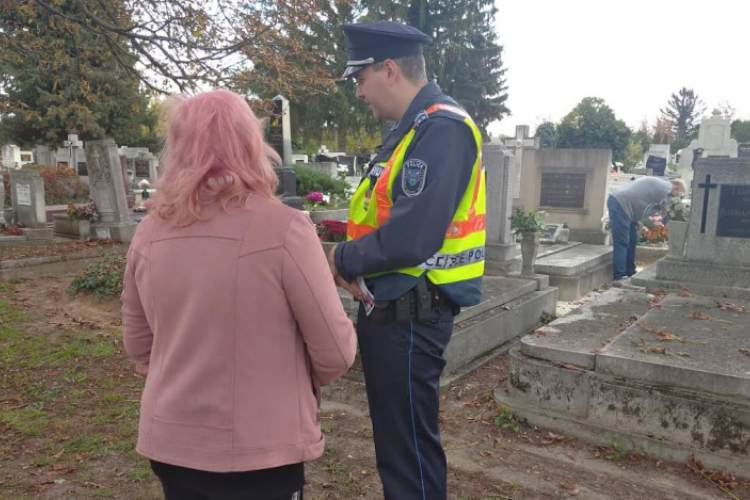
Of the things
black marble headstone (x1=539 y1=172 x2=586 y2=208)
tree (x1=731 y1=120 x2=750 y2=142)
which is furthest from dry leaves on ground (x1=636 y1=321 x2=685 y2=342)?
tree (x1=731 y1=120 x2=750 y2=142)

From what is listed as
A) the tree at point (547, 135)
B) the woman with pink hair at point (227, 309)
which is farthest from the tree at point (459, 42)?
the woman with pink hair at point (227, 309)

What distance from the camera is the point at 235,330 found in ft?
5.07

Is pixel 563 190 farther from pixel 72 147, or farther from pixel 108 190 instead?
pixel 72 147

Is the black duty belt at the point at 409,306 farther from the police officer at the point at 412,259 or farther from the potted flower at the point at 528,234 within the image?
the potted flower at the point at 528,234

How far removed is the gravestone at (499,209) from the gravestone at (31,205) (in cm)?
823

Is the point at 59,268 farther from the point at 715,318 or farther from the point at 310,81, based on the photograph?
→ the point at 715,318

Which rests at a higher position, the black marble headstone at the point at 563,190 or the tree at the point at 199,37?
the tree at the point at 199,37

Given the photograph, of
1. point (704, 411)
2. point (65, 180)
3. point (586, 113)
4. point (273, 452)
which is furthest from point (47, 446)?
point (586, 113)

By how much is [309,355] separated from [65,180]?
21.4 metres

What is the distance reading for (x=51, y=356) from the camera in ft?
17.7

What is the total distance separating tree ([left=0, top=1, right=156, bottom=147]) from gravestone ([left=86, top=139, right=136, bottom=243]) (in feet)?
2.31

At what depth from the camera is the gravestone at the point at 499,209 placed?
7.83 m

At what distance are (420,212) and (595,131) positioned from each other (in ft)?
115

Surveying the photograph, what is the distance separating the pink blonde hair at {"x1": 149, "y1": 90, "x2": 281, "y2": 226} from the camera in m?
1.53
